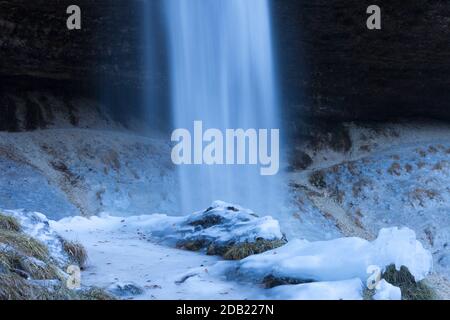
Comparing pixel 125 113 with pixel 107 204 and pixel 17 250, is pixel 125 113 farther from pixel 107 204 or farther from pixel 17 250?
pixel 17 250

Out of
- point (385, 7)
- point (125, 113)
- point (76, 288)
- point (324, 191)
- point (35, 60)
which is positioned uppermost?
point (385, 7)

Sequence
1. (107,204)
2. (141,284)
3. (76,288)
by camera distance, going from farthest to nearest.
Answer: (107,204)
(141,284)
(76,288)

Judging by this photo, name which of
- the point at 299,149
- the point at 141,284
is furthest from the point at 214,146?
the point at 141,284

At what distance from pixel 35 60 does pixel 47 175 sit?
3571 millimetres

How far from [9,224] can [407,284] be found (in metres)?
4.55

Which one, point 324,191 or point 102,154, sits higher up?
point 102,154

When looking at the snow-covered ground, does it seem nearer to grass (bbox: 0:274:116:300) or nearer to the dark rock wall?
the dark rock wall

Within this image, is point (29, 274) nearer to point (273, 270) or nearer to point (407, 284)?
point (273, 270)

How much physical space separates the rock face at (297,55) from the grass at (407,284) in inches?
374

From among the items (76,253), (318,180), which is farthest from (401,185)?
(76,253)

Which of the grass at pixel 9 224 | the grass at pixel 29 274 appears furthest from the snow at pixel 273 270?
the grass at pixel 9 224

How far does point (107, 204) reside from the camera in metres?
14.2

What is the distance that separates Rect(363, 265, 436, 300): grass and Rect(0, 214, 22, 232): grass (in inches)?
167

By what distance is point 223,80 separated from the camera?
1603 centimetres
